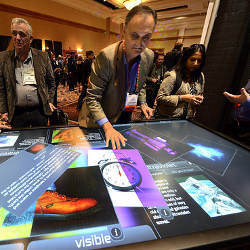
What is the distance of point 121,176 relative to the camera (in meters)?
0.73

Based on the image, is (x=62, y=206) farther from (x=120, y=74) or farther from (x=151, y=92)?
(x=151, y=92)

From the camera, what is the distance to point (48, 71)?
72.0 inches

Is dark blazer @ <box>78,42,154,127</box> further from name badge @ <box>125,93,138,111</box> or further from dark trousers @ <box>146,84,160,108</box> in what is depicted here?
dark trousers @ <box>146,84,160,108</box>

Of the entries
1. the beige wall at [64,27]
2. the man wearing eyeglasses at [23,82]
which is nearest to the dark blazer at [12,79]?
the man wearing eyeglasses at [23,82]

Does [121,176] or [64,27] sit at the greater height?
[64,27]

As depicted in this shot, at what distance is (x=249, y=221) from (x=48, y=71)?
202 cm

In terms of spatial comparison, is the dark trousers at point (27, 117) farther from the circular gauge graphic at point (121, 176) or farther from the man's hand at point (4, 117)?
the circular gauge graphic at point (121, 176)

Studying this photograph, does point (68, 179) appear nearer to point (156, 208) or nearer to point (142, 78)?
point (156, 208)

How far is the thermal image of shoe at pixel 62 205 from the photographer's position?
0.55m

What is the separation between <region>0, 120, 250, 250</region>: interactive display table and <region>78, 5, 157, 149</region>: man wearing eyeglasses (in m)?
0.18

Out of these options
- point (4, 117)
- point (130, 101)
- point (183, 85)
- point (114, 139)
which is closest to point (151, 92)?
point (183, 85)

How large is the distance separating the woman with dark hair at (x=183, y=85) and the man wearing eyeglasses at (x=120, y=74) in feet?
1.17

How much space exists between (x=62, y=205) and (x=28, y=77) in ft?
4.94

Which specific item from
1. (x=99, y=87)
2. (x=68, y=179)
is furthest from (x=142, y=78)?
(x=68, y=179)
